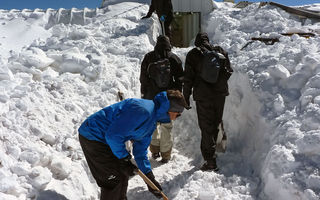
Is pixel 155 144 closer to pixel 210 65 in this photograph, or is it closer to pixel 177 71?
pixel 177 71

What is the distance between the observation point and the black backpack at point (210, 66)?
396cm

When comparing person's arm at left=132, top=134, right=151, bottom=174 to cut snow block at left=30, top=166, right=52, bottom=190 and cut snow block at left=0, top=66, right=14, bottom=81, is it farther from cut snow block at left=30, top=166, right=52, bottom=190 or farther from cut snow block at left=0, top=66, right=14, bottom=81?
cut snow block at left=0, top=66, right=14, bottom=81

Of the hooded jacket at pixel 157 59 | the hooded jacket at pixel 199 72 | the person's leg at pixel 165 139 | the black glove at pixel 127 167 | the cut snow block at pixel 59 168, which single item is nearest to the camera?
the black glove at pixel 127 167

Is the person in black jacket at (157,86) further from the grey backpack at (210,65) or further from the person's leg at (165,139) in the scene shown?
the grey backpack at (210,65)

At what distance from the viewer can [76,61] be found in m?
5.92

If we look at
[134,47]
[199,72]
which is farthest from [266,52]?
[134,47]

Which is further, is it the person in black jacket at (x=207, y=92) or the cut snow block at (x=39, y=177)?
the person in black jacket at (x=207, y=92)

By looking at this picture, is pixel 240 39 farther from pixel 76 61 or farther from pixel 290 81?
pixel 76 61

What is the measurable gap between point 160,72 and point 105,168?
6.16 ft

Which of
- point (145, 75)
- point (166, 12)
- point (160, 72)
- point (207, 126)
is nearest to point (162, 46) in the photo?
point (160, 72)

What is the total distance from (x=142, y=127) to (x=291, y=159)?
182cm

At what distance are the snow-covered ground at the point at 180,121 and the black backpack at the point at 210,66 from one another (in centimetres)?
96

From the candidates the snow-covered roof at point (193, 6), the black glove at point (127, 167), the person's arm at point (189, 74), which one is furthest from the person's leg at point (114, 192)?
the snow-covered roof at point (193, 6)

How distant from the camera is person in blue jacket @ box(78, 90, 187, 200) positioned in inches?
102
